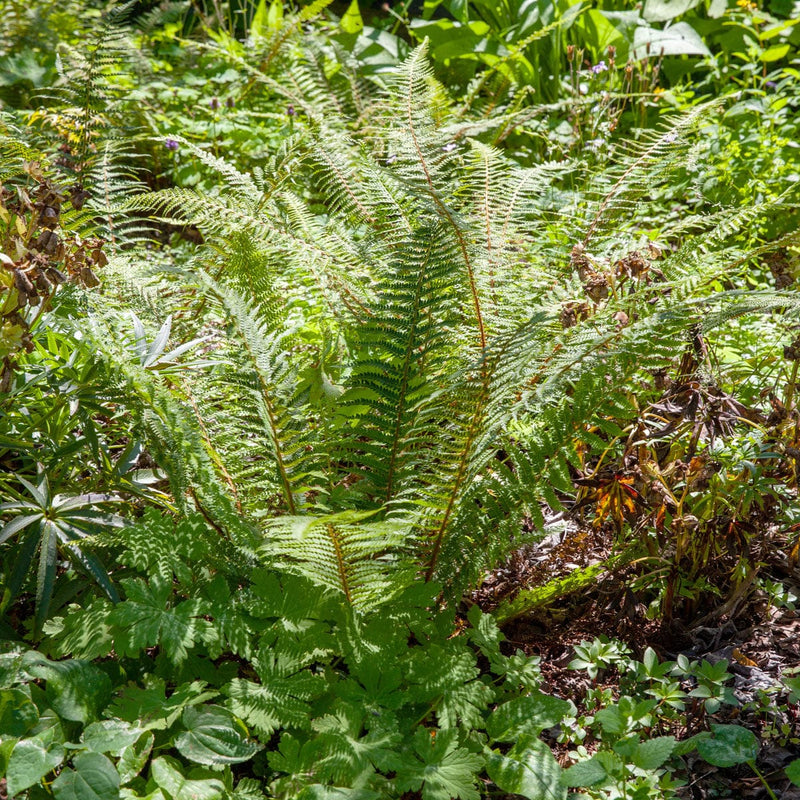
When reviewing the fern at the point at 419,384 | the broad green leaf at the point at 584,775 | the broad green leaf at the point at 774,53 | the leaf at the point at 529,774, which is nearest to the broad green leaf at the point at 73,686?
the fern at the point at 419,384

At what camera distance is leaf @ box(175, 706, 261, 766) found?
131 centimetres

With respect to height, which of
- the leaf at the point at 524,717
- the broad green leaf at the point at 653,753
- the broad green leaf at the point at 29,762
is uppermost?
the broad green leaf at the point at 29,762

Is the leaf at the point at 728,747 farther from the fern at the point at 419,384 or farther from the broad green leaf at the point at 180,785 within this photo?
the broad green leaf at the point at 180,785

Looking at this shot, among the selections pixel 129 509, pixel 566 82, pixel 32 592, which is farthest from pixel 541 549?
pixel 566 82

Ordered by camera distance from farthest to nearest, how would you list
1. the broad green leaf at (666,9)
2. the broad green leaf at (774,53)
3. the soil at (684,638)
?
the broad green leaf at (666,9), the broad green leaf at (774,53), the soil at (684,638)

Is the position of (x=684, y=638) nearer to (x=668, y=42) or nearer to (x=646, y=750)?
(x=646, y=750)

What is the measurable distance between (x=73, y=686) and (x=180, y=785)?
10.5 inches

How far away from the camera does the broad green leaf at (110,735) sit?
1.27 m

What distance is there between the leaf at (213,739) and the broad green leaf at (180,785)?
3 centimetres

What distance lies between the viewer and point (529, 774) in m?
1.37

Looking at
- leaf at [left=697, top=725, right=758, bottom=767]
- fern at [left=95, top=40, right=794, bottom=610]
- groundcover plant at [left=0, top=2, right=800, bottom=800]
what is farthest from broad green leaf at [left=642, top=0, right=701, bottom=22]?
leaf at [left=697, top=725, right=758, bottom=767]

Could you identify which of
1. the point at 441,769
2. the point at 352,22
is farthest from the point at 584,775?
the point at 352,22

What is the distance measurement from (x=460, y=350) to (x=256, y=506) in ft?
1.90

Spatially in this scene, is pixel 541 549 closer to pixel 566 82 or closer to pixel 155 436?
pixel 155 436
